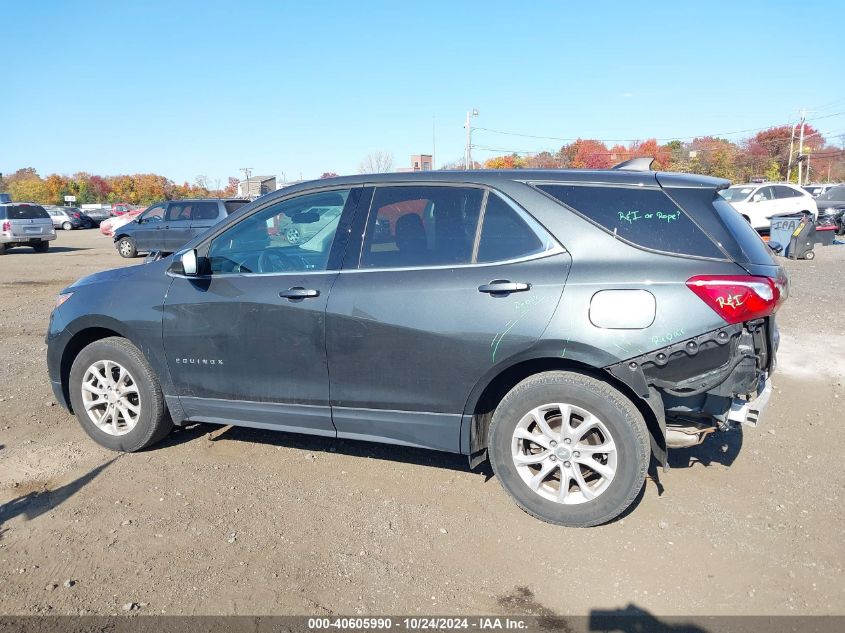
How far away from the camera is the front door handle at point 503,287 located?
11.4 ft

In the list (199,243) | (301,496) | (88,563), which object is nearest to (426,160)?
(199,243)

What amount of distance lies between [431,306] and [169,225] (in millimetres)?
17487

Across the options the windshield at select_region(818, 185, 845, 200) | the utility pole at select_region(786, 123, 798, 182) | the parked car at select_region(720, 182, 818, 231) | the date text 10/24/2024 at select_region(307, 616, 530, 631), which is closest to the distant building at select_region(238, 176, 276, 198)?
the parked car at select_region(720, 182, 818, 231)

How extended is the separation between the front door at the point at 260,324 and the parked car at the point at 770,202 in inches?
824

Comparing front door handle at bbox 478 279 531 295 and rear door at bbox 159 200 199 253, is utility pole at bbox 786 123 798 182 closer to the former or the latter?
rear door at bbox 159 200 199 253

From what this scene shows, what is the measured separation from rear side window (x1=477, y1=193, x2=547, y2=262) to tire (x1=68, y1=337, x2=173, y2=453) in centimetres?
245

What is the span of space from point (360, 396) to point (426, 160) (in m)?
9.38

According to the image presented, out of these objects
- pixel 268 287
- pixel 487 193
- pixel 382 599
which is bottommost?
pixel 382 599

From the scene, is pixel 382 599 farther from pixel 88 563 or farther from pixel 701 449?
pixel 701 449

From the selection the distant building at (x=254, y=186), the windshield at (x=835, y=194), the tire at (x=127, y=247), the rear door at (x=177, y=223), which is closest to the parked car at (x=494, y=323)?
the rear door at (x=177, y=223)

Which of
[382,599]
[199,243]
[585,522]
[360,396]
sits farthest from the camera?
[199,243]

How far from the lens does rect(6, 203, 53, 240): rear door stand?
2134 cm

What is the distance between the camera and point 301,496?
13.0 ft

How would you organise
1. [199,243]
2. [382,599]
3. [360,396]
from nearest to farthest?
[382,599]
[360,396]
[199,243]
